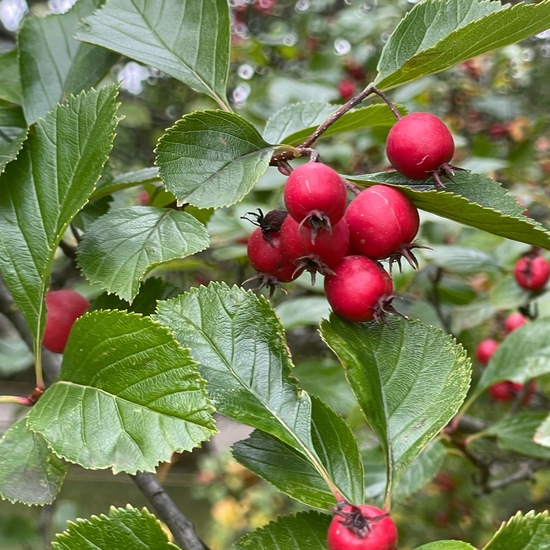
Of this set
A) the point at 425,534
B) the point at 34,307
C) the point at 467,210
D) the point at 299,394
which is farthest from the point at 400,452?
the point at 425,534

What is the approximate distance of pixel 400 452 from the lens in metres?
0.77

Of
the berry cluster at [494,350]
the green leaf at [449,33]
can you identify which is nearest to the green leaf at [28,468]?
the green leaf at [449,33]

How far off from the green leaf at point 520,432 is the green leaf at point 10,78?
3.78ft

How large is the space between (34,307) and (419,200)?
46 cm

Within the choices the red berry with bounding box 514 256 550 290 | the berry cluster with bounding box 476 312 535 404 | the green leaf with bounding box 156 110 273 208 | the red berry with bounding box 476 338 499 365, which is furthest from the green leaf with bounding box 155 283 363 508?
the red berry with bounding box 476 338 499 365

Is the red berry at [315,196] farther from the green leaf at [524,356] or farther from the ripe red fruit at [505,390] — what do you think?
the ripe red fruit at [505,390]

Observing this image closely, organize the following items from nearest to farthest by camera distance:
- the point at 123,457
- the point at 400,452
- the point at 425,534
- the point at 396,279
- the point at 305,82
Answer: the point at 123,457, the point at 400,452, the point at 396,279, the point at 305,82, the point at 425,534

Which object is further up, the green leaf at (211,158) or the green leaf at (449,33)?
the green leaf at (449,33)

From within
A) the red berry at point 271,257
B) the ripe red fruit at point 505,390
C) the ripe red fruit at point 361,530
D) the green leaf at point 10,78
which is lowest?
the ripe red fruit at point 505,390

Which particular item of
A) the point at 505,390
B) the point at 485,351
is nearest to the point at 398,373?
the point at 485,351

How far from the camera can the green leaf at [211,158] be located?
76 cm

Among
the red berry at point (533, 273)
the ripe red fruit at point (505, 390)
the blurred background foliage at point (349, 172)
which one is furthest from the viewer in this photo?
the ripe red fruit at point (505, 390)

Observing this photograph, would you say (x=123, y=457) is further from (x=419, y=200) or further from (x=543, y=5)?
(x=543, y=5)

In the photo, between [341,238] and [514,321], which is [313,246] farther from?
[514,321]
